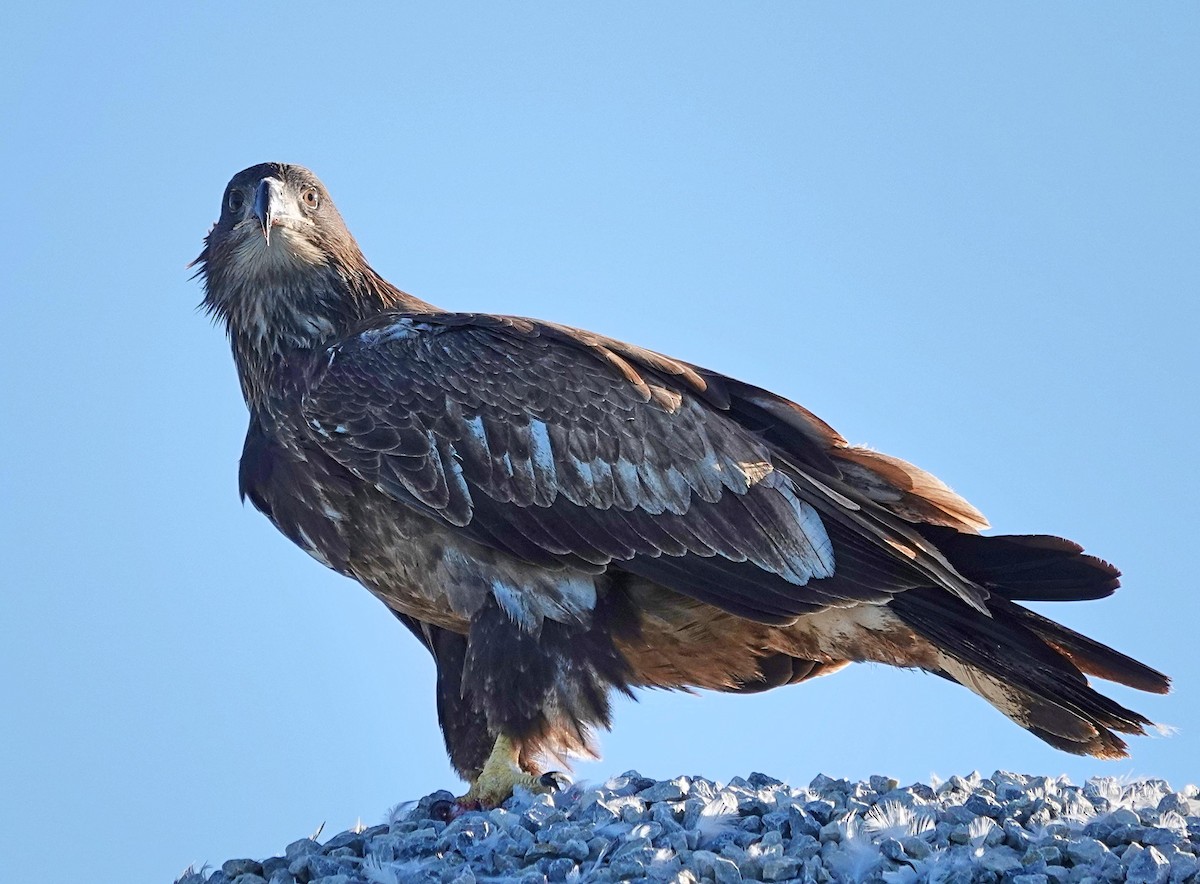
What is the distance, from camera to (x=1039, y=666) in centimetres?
815

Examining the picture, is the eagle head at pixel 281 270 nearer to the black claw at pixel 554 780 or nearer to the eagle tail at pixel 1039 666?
the black claw at pixel 554 780

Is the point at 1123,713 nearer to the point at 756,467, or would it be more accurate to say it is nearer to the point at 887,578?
the point at 887,578

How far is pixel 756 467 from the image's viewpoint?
8.62 meters

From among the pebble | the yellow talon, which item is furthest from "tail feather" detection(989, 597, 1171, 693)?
the yellow talon

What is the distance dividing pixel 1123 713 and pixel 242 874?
14.4 ft

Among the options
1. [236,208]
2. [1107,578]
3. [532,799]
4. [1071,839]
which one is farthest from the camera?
[236,208]

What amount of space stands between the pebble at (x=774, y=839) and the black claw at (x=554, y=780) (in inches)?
15.0

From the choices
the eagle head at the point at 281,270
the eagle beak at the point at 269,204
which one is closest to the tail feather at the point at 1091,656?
the eagle head at the point at 281,270

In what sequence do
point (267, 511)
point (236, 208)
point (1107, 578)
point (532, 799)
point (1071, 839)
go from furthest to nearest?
point (236, 208) < point (267, 511) < point (1107, 578) < point (532, 799) < point (1071, 839)

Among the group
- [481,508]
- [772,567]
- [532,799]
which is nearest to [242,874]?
[532,799]

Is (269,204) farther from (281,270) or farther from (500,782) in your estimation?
(500,782)

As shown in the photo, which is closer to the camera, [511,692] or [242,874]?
[242,874]

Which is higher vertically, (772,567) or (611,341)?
(611,341)

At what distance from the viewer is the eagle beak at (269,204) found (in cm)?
930
